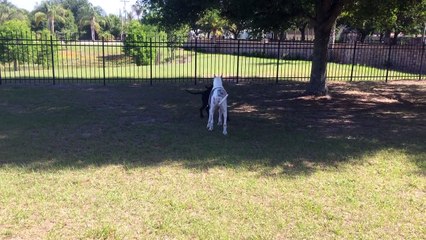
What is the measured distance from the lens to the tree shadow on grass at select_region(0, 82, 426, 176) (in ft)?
21.0

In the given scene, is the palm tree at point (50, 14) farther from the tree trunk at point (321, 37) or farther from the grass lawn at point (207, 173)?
the grass lawn at point (207, 173)

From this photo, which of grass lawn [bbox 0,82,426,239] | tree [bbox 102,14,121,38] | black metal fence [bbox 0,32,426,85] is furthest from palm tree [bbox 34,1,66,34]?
grass lawn [bbox 0,82,426,239]

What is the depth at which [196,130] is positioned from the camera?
27.5ft

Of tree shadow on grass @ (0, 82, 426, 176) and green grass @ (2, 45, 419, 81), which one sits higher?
green grass @ (2, 45, 419, 81)

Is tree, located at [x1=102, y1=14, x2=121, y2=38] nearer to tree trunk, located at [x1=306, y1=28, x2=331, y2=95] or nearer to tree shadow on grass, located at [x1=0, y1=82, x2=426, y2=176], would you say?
tree shadow on grass, located at [x1=0, y1=82, x2=426, y2=176]

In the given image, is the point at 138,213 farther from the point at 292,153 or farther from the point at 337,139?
the point at 337,139

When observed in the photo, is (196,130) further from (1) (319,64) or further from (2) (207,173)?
(1) (319,64)

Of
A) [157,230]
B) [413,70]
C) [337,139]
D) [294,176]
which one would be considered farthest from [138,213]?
[413,70]

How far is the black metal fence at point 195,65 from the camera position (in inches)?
645

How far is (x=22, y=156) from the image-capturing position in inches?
253

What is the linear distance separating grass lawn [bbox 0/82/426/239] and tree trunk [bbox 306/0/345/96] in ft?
6.95

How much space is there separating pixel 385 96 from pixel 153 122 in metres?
8.21

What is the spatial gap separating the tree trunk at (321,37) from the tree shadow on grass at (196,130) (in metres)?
0.57

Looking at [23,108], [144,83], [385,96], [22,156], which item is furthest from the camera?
[144,83]
